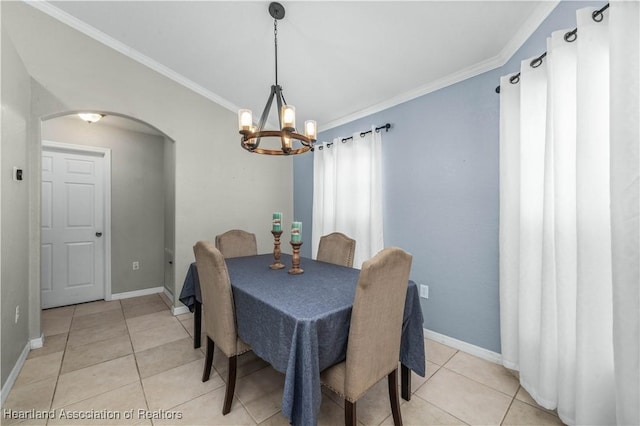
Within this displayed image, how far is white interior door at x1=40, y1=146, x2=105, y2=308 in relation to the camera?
314 centimetres

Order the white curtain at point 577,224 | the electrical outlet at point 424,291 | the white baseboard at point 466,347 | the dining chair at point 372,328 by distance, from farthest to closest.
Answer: the electrical outlet at point 424,291
the white baseboard at point 466,347
the dining chair at point 372,328
the white curtain at point 577,224

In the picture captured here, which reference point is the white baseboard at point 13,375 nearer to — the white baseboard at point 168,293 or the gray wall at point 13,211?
the gray wall at point 13,211

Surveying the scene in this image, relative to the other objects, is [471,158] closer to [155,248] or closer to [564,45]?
[564,45]

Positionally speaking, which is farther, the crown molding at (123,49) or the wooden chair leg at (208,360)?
the crown molding at (123,49)

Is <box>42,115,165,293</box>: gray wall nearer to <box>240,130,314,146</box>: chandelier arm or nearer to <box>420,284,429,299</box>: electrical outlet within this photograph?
<box>240,130,314,146</box>: chandelier arm

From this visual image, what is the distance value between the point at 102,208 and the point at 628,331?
4901mm

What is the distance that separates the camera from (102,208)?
11.4ft

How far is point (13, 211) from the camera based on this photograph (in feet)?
6.01

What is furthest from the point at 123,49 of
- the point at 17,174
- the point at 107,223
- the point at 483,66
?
the point at 483,66

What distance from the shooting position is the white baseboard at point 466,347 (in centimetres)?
204

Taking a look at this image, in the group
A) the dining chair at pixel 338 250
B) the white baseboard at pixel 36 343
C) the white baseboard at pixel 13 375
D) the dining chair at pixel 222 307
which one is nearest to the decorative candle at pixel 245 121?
the dining chair at pixel 222 307

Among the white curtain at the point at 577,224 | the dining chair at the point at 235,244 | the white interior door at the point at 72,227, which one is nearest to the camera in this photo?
the white curtain at the point at 577,224

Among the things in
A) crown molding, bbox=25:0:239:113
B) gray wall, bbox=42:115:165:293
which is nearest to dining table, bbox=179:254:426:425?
crown molding, bbox=25:0:239:113

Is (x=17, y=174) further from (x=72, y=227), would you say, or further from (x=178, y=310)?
(x=178, y=310)
